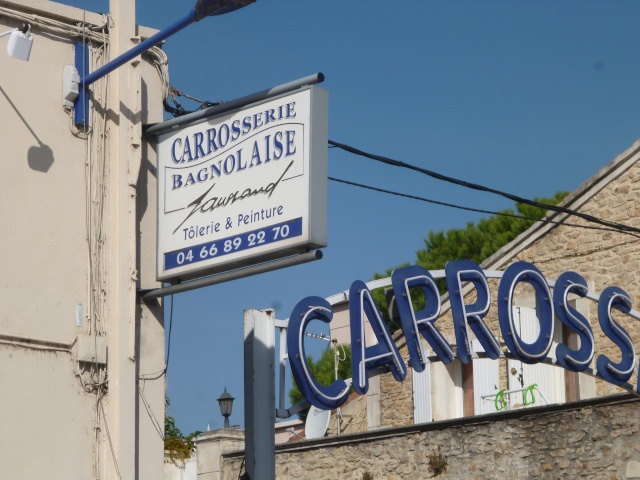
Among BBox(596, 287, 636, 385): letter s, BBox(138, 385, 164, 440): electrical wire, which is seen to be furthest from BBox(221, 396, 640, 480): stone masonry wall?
BBox(138, 385, 164, 440): electrical wire

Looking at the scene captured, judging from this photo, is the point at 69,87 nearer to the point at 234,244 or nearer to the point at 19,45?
the point at 19,45

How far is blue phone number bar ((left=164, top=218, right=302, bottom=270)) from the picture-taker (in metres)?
10.3

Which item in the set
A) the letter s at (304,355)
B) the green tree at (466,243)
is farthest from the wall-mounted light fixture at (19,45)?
the green tree at (466,243)

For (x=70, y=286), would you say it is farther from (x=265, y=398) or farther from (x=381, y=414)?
(x=381, y=414)

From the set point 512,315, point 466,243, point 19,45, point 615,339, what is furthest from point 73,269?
point 466,243

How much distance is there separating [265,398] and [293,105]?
4358mm

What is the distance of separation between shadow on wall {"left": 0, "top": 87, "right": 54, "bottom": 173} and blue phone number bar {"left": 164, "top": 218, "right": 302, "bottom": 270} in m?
1.22

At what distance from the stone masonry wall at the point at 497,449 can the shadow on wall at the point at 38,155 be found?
9.91 m

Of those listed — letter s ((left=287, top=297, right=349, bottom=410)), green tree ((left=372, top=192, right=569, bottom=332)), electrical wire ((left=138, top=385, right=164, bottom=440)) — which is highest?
green tree ((left=372, top=192, right=569, bottom=332))

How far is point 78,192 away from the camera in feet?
36.0

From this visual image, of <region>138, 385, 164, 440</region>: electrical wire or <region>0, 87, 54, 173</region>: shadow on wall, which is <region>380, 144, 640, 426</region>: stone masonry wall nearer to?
<region>138, 385, 164, 440</region>: electrical wire

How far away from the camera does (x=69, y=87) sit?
434 inches

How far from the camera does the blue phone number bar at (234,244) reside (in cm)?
1032

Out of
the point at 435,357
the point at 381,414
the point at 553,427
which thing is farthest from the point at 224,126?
the point at 381,414
